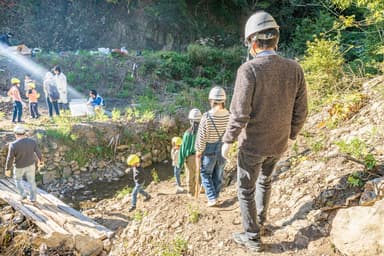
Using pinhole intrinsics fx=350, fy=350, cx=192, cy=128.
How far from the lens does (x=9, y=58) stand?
1345 cm

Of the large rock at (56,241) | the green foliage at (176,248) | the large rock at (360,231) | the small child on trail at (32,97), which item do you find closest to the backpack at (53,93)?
the small child on trail at (32,97)

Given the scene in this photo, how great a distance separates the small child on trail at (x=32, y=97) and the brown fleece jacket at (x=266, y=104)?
8.00 metres

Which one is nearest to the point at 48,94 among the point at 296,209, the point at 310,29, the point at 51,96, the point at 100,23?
the point at 51,96

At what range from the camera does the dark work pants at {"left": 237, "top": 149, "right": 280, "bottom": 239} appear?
10.3 feet

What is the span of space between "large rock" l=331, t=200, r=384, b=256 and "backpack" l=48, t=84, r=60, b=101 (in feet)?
27.6

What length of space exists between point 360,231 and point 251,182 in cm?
99

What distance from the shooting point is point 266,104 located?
9.72 feet

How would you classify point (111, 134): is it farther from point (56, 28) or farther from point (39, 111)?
point (56, 28)

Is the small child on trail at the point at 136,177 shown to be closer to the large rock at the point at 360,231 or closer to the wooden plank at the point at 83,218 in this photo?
the wooden plank at the point at 83,218

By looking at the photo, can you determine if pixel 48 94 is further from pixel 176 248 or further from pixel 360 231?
pixel 360 231

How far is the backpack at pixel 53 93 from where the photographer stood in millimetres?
9617

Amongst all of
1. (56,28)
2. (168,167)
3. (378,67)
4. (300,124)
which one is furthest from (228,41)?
(300,124)

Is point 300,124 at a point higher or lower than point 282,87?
lower

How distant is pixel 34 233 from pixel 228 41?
14.5 m
